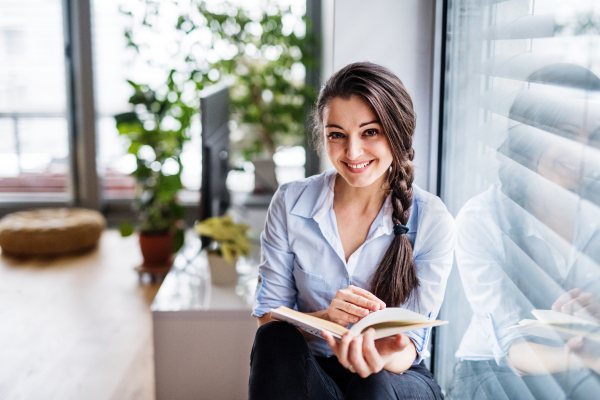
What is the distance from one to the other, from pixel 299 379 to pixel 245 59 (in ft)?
9.05

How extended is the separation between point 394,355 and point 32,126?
13.1 ft

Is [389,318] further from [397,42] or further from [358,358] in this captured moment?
[397,42]

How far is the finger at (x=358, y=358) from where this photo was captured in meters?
1.07

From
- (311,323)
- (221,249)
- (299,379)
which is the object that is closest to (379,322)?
(311,323)

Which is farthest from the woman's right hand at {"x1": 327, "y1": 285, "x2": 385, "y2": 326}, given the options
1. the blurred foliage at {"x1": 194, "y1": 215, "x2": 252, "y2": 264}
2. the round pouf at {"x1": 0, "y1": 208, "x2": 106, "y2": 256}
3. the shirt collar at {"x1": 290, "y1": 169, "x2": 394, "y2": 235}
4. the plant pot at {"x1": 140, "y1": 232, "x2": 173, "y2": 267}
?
the round pouf at {"x1": 0, "y1": 208, "x2": 106, "y2": 256}

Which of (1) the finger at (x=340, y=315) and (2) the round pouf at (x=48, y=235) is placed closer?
(1) the finger at (x=340, y=315)

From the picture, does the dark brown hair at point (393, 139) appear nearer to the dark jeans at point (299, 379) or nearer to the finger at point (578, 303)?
the dark jeans at point (299, 379)

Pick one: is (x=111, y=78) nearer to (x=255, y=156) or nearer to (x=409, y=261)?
(x=255, y=156)

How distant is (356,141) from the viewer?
128 centimetres

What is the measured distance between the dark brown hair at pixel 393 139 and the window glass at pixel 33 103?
3.55 metres

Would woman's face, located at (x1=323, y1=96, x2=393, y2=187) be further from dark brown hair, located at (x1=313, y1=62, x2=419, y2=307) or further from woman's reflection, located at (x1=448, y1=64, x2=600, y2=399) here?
woman's reflection, located at (x1=448, y1=64, x2=600, y2=399)

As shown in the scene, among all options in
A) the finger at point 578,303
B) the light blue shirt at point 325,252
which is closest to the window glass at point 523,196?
the finger at point 578,303

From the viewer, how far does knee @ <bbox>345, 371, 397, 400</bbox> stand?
1.13 m

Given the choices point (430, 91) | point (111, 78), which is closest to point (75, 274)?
point (111, 78)
